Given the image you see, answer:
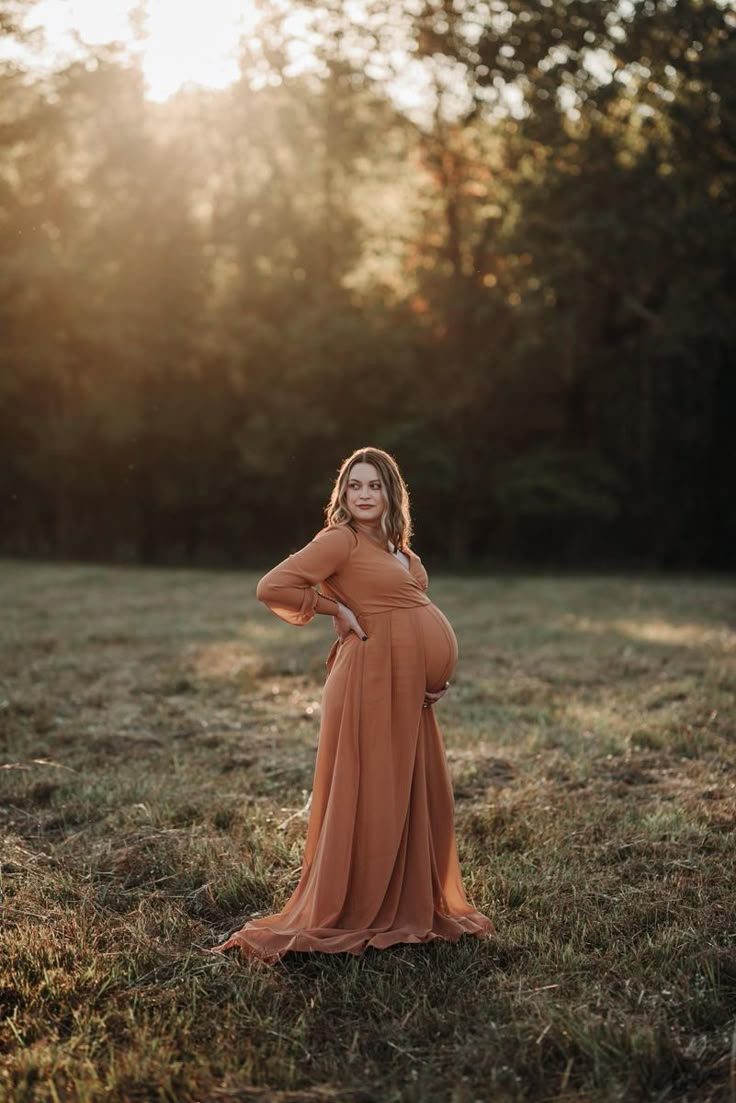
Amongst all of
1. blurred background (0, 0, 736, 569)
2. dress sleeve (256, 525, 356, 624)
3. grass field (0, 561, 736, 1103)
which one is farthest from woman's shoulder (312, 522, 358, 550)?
blurred background (0, 0, 736, 569)

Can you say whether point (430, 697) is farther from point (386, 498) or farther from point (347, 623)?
point (386, 498)

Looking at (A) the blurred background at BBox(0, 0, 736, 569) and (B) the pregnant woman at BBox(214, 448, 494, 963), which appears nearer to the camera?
(B) the pregnant woman at BBox(214, 448, 494, 963)

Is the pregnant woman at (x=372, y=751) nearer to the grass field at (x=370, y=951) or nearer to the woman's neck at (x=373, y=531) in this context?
the woman's neck at (x=373, y=531)

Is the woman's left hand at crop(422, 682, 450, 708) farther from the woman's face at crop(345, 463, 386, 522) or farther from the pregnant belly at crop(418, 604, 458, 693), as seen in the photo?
the woman's face at crop(345, 463, 386, 522)

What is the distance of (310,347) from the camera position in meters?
26.7

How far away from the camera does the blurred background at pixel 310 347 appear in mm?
26328

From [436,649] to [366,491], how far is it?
0.71 m

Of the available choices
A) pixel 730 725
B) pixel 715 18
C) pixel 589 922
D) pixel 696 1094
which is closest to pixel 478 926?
pixel 589 922

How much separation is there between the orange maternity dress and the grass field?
114 mm

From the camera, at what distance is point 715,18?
16828 mm

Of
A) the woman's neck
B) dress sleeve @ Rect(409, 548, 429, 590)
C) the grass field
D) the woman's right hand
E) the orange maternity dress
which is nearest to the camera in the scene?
the grass field

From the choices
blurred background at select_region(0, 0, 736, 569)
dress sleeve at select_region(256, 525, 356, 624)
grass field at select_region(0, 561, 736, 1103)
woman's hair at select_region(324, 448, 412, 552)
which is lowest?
grass field at select_region(0, 561, 736, 1103)

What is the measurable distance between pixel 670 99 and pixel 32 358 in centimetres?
1641

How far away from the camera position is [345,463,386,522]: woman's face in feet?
14.3
